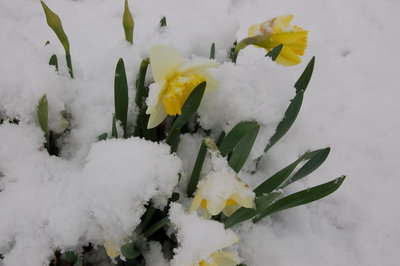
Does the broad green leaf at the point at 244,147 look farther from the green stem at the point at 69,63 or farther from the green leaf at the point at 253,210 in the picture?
the green stem at the point at 69,63

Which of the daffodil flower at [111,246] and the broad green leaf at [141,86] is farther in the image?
the broad green leaf at [141,86]

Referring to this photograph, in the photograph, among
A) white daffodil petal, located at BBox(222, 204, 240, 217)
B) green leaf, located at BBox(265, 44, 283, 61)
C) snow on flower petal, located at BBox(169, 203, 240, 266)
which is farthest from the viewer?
green leaf, located at BBox(265, 44, 283, 61)

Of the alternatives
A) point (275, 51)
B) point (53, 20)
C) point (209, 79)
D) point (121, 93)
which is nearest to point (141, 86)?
point (121, 93)

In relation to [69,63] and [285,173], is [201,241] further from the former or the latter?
[69,63]

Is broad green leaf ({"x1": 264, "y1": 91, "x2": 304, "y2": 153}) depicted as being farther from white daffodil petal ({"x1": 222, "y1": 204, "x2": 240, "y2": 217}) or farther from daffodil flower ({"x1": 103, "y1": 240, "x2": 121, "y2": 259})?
daffodil flower ({"x1": 103, "y1": 240, "x2": 121, "y2": 259})

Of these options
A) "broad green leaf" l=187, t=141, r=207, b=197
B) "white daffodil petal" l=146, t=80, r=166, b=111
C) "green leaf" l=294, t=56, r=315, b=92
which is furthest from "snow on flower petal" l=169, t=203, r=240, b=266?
"green leaf" l=294, t=56, r=315, b=92

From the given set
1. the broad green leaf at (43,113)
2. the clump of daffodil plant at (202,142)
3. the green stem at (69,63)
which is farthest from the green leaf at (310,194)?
the green stem at (69,63)

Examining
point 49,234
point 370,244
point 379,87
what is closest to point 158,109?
point 49,234
